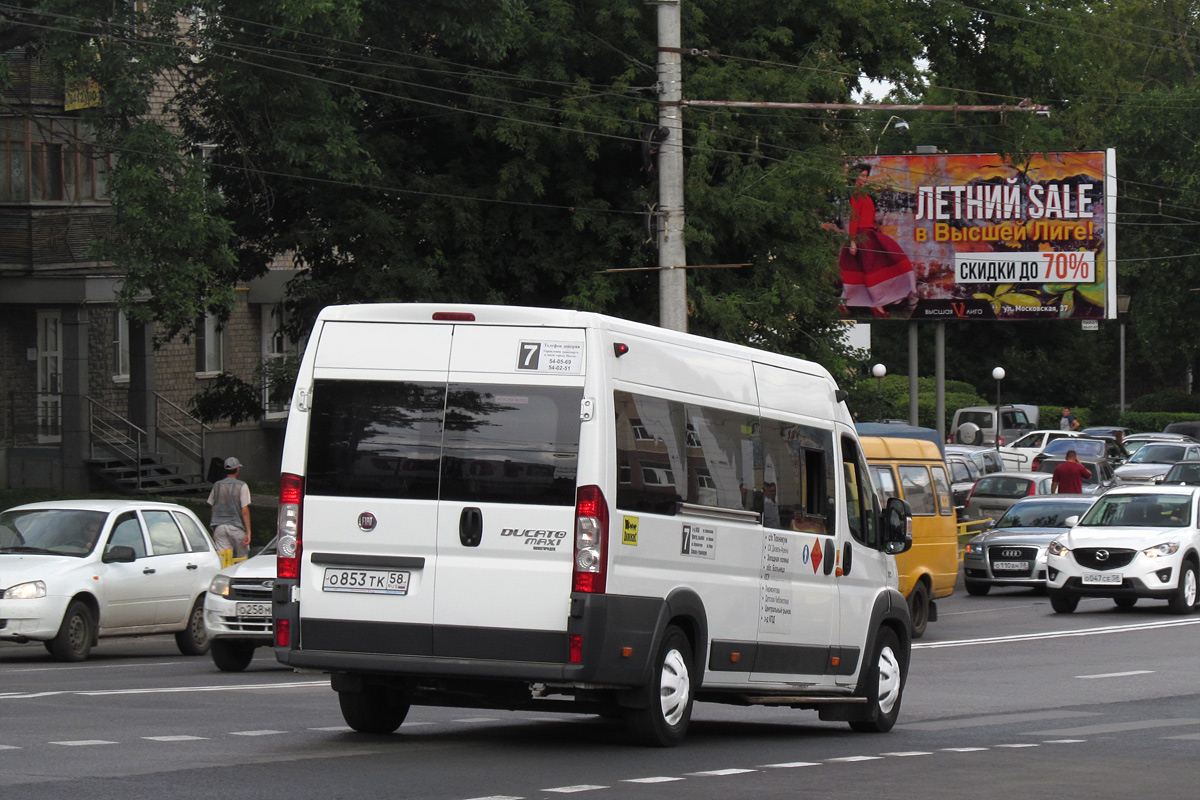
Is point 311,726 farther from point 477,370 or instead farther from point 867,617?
point 867,617

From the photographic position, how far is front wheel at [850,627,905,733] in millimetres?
12984

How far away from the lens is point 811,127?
31578 mm

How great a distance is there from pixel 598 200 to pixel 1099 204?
1746 cm

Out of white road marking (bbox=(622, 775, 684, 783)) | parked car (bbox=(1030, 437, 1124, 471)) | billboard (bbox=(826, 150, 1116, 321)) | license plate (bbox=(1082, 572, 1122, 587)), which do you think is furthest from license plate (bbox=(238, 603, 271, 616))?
parked car (bbox=(1030, 437, 1124, 471))

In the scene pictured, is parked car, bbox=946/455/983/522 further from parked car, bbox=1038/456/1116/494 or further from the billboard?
the billboard

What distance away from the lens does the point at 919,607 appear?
22.8m

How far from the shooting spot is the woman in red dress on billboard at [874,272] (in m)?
44.7

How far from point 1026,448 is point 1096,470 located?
13.7 metres

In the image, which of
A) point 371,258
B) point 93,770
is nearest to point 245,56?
point 371,258

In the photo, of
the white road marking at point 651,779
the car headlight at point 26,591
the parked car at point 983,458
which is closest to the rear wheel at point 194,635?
the car headlight at point 26,591

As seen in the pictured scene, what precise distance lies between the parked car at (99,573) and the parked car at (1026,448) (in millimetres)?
35362

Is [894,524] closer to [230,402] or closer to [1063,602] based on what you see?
[1063,602]

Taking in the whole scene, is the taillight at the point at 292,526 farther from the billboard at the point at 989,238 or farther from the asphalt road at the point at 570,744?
the billboard at the point at 989,238

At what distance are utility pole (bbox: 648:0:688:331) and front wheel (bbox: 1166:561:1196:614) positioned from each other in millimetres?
7975
